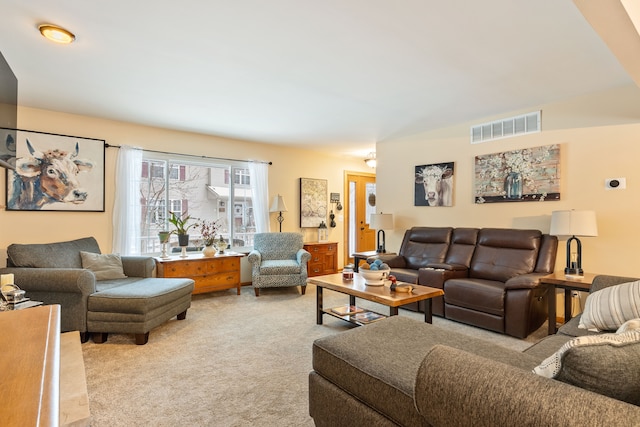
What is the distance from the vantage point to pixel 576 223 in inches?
117

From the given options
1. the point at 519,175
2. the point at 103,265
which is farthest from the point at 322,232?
the point at 103,265

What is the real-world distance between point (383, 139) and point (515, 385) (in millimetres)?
4615

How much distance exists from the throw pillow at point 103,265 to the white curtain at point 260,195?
6.95 ft

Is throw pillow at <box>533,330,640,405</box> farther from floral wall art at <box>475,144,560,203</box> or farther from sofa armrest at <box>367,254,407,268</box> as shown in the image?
sofa armrest at <box>367,254,407,268</box>


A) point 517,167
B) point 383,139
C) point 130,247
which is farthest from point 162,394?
point 383,139

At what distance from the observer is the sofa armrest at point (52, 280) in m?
2.75

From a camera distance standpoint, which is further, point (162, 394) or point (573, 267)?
point (573, 267)

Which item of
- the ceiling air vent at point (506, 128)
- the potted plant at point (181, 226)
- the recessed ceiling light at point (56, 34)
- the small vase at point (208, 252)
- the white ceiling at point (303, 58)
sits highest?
the white ceiling at point (303, 58)

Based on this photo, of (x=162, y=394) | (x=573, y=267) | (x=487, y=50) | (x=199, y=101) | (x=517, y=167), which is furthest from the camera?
(x=517, y=167)

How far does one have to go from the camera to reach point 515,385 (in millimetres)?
886

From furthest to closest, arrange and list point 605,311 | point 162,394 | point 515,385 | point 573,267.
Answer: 1. point 573,267
2. point 162,394
3. point 605,311
4. point 515,385

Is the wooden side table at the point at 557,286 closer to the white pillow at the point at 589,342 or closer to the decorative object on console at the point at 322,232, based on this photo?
the white pillow at the point at 589,342

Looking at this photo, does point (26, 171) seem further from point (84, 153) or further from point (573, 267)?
point (573, 267)

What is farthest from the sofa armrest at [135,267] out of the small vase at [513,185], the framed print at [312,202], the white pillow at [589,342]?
the small vase at [513,185]
